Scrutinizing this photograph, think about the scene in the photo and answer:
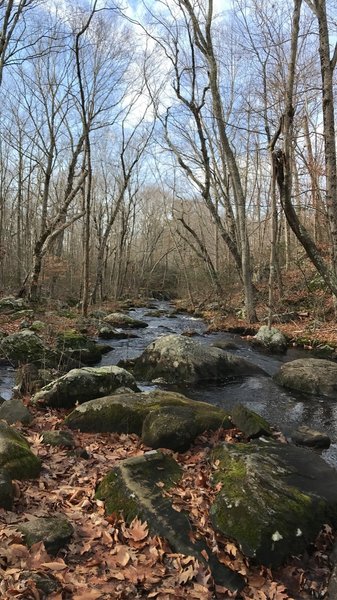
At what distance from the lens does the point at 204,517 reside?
12.2ft

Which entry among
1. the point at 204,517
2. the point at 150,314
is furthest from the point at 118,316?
the point at 204,517

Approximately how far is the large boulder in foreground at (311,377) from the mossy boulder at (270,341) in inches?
117

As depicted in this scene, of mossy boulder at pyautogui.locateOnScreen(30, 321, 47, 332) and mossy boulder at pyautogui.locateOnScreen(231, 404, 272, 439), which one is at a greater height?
mossy boulder at pyautogui.locateOnScreen(30, 321, 47, 332)

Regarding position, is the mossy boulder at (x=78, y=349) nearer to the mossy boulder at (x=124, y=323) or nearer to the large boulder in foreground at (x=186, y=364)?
the large boulder in foreground at (x=186, y=364)

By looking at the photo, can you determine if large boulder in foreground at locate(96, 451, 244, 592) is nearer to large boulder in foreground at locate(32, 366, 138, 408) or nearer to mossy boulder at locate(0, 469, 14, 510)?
mossy boulder at locate(0, 469, 14, 510)

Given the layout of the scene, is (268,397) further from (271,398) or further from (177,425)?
(177,425)

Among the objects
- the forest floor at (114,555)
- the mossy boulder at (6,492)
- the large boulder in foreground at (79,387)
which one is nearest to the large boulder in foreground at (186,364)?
the large boulder in foreground at (79,387)

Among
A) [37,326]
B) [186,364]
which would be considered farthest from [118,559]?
[37,326]

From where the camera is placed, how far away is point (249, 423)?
569 centimetres

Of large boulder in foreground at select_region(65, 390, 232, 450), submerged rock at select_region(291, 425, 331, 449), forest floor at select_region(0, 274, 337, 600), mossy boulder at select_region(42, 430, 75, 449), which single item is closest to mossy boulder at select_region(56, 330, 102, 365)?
large boulder in foreground at select_region(65, 390, 232, 450)

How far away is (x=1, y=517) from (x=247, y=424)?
11.1ft

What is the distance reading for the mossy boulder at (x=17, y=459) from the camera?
4.14m

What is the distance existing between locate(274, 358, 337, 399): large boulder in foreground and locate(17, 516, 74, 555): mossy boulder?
20.1 feet

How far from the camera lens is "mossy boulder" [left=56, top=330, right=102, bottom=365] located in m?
10.0
